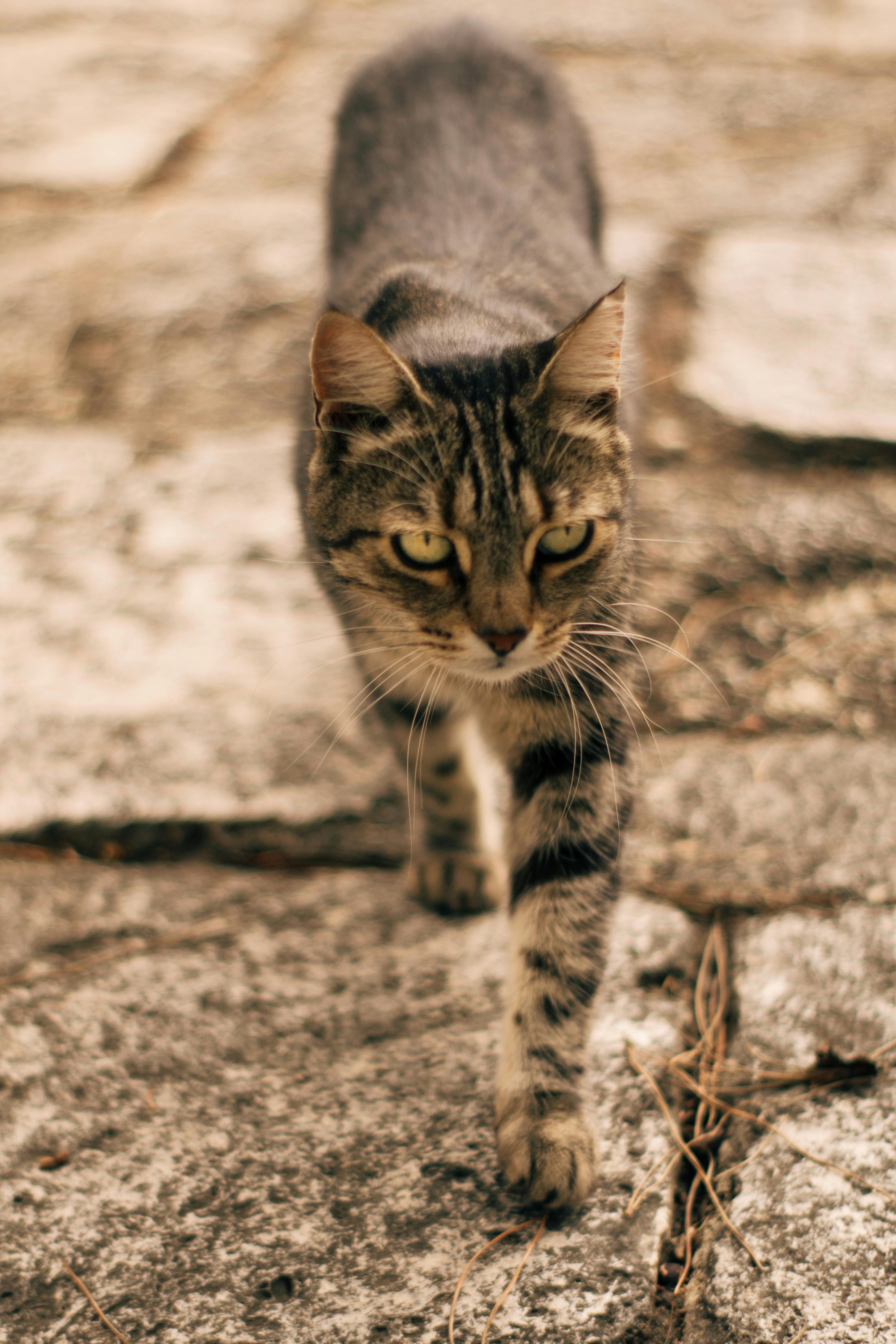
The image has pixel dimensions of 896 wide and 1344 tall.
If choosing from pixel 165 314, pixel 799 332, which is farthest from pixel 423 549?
pixel 165 314

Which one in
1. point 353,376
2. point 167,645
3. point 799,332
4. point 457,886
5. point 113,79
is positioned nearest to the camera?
point 353,376

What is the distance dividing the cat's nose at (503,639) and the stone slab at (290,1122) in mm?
603

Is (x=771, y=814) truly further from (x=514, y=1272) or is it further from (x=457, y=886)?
(x=514, y=1272)

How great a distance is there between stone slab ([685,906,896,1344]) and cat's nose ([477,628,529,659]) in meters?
0.68

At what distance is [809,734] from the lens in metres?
2.18

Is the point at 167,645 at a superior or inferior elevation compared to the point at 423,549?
inferior

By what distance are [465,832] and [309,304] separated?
2.07 m

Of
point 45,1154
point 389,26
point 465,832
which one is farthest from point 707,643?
point 389,26

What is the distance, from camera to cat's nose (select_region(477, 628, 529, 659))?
A: 1477 mm

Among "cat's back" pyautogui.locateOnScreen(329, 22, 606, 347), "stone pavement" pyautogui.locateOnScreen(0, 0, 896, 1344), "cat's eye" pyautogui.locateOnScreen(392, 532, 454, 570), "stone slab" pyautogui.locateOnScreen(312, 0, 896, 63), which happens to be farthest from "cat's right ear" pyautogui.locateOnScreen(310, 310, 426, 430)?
"stone slab" pyautogui.locateOnScreen(312, 0, 896, 63)

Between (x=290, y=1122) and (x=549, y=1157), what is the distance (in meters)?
0.39

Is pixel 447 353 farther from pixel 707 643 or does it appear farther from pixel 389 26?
pixel 389 26

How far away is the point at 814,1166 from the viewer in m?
1.40

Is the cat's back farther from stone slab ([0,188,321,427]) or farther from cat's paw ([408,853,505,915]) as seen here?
cat's paw ([408,853,505,915])
